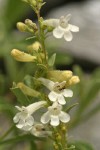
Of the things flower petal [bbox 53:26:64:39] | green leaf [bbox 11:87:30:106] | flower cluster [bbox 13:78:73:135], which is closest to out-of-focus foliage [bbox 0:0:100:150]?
green leaf [bbox 11:87:30:106]

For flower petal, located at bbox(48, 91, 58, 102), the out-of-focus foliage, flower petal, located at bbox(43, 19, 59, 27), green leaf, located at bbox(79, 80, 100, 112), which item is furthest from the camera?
green leaf, located at bbox(79, 80, 100, 112)

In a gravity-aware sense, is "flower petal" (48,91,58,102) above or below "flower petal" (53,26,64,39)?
below

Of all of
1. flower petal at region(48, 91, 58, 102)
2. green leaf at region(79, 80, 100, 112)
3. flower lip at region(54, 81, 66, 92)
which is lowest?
green leaf at region(79, 80, 100, 112)

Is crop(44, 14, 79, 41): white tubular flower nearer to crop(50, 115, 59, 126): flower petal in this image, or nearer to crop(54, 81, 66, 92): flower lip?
crop(54, 81, 66, 92): flower lip

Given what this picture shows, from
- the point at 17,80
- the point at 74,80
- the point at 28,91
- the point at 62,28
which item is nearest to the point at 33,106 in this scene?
the point at 28,91

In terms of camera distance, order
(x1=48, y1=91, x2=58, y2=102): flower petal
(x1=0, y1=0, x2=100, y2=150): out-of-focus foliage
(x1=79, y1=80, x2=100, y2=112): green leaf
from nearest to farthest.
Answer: (x1=48, y1=91, x2=58, y2=102): flower petal, (x1=0, y1=0, x2=100, y2=150): out-of-focus foliage, (x1=79, y1=80, x2=100, y2=112): green leaf

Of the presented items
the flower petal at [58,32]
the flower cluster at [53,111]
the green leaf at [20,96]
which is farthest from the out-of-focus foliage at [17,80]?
the flower petal at [58,32]

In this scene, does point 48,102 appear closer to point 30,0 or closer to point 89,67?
point 30,0
